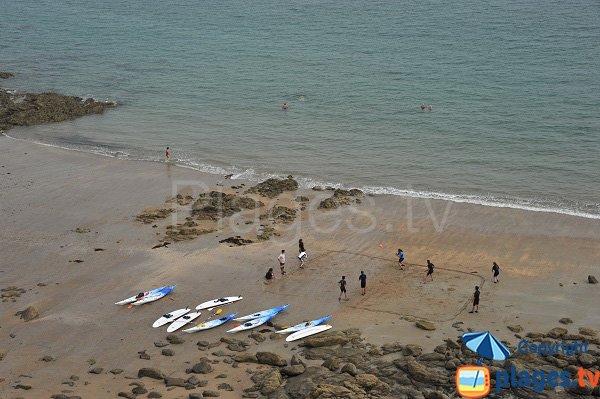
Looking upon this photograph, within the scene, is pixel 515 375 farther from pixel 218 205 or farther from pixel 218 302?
pixel 218 205

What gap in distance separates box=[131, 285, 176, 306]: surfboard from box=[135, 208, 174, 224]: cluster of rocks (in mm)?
8052

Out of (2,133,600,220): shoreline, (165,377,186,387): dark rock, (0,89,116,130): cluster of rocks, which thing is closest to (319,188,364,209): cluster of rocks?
(2,133,600,220): shoreline

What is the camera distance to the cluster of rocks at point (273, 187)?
39.8 metres

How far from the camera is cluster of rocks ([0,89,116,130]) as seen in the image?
2171 inches

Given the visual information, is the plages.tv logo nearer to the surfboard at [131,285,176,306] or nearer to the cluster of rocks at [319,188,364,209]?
the surfboard at [131,285,176,306]

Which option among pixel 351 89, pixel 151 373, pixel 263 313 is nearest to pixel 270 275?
pixel 263 313

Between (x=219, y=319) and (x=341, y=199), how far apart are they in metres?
14.8

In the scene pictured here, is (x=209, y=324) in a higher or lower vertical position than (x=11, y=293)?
lower

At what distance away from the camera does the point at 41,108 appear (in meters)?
57.2

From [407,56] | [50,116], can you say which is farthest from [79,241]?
[407,56]

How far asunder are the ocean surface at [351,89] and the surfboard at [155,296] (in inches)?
620

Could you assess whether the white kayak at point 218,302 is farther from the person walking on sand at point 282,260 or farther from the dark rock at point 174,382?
the dark rock at point 174,382

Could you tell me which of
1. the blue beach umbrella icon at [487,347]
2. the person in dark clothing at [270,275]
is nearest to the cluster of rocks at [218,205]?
the person in dark clothing at [270,275]

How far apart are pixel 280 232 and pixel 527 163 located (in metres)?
19.2
